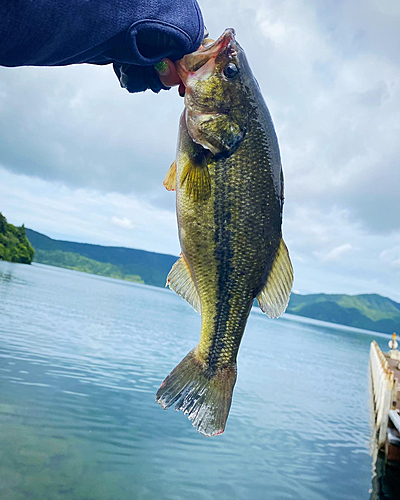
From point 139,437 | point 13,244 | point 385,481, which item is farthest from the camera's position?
point 13,244

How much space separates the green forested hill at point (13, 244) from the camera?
110906 millimetres

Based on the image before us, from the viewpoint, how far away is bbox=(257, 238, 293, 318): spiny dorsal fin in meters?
2.75

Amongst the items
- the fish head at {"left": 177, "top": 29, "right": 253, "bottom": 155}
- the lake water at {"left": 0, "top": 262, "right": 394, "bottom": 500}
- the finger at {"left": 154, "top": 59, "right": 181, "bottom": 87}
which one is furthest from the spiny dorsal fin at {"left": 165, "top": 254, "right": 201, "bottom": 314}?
the lake water at {"left": 0, "top": 262, "right": 394, "bottom": 500}

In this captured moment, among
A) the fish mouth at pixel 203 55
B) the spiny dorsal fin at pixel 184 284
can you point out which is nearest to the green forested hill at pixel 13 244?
the spiny dorsal fin at pixel 184 284

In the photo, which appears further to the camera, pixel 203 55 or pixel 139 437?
pixel 139 437

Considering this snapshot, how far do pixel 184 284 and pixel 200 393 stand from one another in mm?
741

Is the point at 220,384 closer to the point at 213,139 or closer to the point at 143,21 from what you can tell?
the point at 213,139

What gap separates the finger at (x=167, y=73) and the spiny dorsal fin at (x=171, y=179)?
502 millimetres

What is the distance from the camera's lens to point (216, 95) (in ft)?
8.32

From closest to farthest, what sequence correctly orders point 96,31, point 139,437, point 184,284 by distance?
point 96,31, point 184,284, point 139,437

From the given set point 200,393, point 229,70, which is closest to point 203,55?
point 229,70

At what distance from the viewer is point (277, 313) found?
8.98ft

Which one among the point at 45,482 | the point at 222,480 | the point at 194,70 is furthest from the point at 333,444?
the point at 194,70

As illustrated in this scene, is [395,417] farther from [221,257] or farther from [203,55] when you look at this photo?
[203,55]
